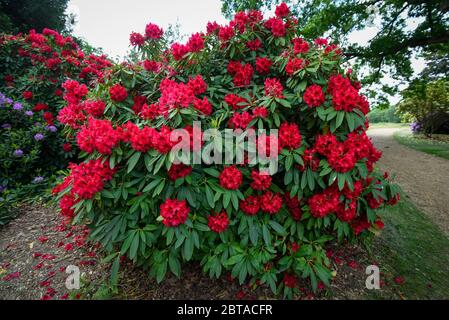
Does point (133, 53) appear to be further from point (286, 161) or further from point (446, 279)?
point (446, 279)

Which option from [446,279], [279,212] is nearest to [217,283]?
[279,212]

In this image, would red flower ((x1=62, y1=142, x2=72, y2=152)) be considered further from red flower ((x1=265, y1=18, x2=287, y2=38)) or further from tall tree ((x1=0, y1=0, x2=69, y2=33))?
tall tree ((x1=0, y1=0, x2=69, y2=33))

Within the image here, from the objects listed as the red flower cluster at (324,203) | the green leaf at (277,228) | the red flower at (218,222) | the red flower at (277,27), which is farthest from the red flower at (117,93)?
the red flower cluster at (324,203)

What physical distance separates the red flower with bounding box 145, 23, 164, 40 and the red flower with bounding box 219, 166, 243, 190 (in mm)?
1487

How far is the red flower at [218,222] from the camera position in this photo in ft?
5.06

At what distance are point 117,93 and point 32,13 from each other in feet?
24.2

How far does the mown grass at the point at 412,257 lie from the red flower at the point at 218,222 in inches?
51.3

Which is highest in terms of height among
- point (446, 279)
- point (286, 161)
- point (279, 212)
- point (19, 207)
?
point (286, 161)

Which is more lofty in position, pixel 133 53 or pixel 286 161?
pixel 133 53

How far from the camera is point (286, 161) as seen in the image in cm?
155

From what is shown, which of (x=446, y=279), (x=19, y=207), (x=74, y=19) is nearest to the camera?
(x=446, y=279)

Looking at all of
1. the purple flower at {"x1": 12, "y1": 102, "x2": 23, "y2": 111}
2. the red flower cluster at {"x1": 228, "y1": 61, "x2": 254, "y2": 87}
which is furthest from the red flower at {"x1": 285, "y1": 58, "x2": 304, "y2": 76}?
the purple flower at {"x1": 12, "y1": 102, "x2": 23, "y2": 111}

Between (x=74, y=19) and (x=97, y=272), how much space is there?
9.32 m

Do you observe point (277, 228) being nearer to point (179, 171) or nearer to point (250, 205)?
point (250, 205)
